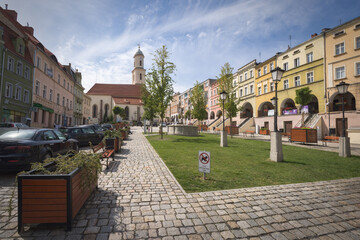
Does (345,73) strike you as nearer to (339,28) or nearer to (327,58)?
(327,58)

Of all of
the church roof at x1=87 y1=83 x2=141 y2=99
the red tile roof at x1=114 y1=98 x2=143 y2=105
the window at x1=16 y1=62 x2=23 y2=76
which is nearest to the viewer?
the window at x1=16 y1=62 x2=23 y2=76

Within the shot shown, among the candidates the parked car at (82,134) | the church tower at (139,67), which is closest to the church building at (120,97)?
the church tower at (139,67)

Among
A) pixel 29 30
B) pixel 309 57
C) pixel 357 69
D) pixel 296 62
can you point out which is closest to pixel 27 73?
pixel 29 30

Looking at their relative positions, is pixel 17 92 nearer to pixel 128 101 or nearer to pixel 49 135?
pixel 49 135

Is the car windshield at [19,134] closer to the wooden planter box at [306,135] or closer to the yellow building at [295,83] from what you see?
the wooden planter box at [306,135]

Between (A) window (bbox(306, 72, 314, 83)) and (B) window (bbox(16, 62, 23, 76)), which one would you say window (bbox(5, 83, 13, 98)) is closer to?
(B) window (bbox(16, 62, 23, 76))

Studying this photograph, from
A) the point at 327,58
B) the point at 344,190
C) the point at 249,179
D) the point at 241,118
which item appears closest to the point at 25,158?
the point at 249,179

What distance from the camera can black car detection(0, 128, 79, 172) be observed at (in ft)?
16.7

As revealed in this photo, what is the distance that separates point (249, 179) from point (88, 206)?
4.36m

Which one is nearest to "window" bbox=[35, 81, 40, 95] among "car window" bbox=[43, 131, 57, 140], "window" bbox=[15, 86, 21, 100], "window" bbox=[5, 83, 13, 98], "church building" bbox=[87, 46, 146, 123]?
"window" bbox=[15, 86, 21, 100]

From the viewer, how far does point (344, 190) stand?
4.68m

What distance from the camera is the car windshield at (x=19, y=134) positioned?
217 inches

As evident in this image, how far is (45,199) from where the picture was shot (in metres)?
2.82

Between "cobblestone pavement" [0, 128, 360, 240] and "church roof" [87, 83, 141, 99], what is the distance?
7629 cm
